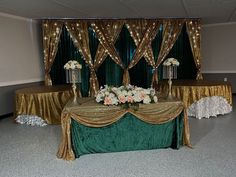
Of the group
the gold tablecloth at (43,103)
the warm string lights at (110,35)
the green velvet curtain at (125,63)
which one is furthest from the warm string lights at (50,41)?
the gold tablecloth at (43,103)

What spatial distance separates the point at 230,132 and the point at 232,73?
4.41 metres

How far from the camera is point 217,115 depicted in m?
5.81

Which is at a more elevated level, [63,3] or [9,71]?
[63,3]

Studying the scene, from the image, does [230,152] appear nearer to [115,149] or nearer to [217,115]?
[115,149]

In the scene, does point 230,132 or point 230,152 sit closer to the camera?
point 230,152

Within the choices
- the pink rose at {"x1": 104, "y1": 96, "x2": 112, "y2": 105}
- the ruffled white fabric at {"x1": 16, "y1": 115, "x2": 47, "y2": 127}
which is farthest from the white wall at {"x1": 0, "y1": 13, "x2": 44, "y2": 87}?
the pink rose at {"x1": 104, "y1": 96, "x2": 112, "y2": 105}

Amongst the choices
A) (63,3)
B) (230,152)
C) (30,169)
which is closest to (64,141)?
(30,169)

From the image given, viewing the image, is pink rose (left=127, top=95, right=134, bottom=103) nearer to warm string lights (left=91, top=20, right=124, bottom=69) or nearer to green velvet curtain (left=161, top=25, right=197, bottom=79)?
warm string lights (left=91, top=20, right=124, bottom=69)

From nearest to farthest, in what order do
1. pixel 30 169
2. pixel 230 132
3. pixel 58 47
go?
pixel 30 169 → pixel 230 132 → pixel 58 47

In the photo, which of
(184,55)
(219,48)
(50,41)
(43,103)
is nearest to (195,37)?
(184,55)

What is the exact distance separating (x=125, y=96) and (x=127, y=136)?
606 millimetres

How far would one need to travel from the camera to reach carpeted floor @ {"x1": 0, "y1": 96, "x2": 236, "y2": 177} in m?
3.06

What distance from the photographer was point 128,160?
343 cm

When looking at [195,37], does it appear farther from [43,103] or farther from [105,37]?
[43,103]
